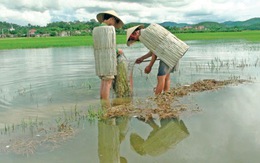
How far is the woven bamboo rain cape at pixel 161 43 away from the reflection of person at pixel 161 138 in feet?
6.11

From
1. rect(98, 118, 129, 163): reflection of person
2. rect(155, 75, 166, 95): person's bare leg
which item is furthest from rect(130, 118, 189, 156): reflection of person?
rect(155, 75, 166, 95): person's bare leg

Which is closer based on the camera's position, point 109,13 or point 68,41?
point 109,13

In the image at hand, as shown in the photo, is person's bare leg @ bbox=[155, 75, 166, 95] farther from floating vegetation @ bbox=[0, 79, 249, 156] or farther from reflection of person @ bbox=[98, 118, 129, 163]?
reflection of person @ bbox=[98, 118, 129, 163]

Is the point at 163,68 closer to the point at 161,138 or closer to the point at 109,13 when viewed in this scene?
the point at 109,13

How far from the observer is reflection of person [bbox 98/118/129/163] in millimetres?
3851

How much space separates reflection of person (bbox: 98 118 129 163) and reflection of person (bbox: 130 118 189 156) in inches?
8.8

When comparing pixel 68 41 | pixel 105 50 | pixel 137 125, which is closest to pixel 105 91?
pixel 105 50

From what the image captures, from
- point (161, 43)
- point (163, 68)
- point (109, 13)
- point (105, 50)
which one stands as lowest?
point (163, 68)

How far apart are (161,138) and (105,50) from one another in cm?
270

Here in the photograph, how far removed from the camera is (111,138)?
4.59 meters

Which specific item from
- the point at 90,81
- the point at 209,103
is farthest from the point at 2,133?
the point at 90,81

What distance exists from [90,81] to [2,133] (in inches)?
A: 194

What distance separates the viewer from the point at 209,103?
20.2 ft

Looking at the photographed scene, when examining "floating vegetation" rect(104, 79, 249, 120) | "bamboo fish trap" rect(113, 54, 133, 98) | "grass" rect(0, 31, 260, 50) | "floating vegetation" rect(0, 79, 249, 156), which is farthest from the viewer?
"grass" rect(0, 31, 260, 50)
